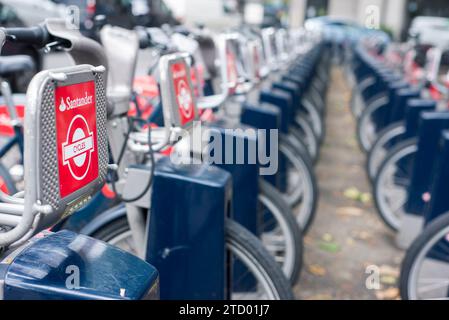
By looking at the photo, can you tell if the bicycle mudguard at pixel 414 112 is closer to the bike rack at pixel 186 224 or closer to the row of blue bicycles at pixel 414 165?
the row of blue bicycles at pixel 414 165

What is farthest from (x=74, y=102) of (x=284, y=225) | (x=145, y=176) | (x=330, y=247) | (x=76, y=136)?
(x=330, y=247)

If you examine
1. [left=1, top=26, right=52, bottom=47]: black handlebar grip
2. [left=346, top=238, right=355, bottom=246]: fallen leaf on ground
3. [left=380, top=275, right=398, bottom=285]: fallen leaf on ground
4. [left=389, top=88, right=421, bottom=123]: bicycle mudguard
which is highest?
[left=1, top=26, right=52, bottom=47]: black handlebar grip

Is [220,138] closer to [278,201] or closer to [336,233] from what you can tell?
[278,201]

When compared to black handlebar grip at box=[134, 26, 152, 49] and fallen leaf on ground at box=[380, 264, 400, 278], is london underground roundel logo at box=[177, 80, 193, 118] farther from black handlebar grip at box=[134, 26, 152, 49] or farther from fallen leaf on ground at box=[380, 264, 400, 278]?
fallen leaf on ground at box=[380, 264, 400, 278]

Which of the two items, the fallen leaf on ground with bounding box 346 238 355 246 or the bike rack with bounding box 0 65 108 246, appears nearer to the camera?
the bike rack with bounding box 0 65 108 246

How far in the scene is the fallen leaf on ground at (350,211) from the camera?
4262mm

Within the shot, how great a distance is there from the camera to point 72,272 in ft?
4.28

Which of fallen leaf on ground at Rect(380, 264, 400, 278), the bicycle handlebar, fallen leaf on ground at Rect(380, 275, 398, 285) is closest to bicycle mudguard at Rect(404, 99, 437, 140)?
fallen leaf on ground at Rect(380, 264, 400, 278)

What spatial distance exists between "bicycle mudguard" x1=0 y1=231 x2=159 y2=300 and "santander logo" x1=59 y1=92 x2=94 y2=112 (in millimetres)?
328

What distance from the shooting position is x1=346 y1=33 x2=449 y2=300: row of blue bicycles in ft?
8.56

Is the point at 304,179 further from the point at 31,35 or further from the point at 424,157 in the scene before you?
the point at 31,35

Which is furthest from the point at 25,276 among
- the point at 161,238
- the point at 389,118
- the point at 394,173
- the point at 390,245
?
the point at 389,118

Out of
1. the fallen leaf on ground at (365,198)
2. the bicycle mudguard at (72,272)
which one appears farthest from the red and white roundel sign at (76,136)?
the fallen leaf on ground at (365,198)
